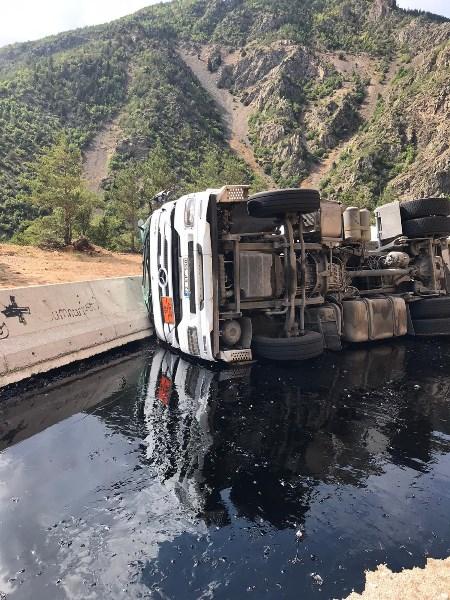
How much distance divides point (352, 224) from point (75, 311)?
14.9 feet

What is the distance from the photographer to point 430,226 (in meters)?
7.48

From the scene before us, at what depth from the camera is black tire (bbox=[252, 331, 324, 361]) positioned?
17.9ft

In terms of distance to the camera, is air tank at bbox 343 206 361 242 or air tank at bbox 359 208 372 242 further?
air tank at bbox 359 208 372 242

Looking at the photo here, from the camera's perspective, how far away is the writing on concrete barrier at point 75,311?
215 inches

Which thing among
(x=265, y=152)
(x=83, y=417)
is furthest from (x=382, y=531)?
(x=265, y=152)

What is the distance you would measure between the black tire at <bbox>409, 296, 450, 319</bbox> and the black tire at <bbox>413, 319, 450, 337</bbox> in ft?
0.29

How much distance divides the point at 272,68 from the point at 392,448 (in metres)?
98.3

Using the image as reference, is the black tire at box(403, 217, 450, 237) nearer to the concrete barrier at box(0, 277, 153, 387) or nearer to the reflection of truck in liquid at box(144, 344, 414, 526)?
the reflection of truck in liquid at box(144, 344, 414, 526)

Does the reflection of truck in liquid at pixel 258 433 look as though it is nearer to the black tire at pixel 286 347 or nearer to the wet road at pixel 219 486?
the wet road at pixel 219 486

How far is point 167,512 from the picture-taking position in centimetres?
277

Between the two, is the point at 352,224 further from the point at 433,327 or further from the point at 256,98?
the point at 256,98

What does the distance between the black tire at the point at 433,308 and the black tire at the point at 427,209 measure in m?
1.56

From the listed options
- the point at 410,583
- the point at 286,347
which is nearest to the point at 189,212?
the point at 286,347

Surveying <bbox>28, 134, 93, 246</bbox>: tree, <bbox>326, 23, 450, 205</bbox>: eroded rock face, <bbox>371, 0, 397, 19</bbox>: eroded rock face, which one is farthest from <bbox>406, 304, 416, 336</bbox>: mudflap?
<bbox>371, 0, 397, 19</bbox>: eroded rock face
